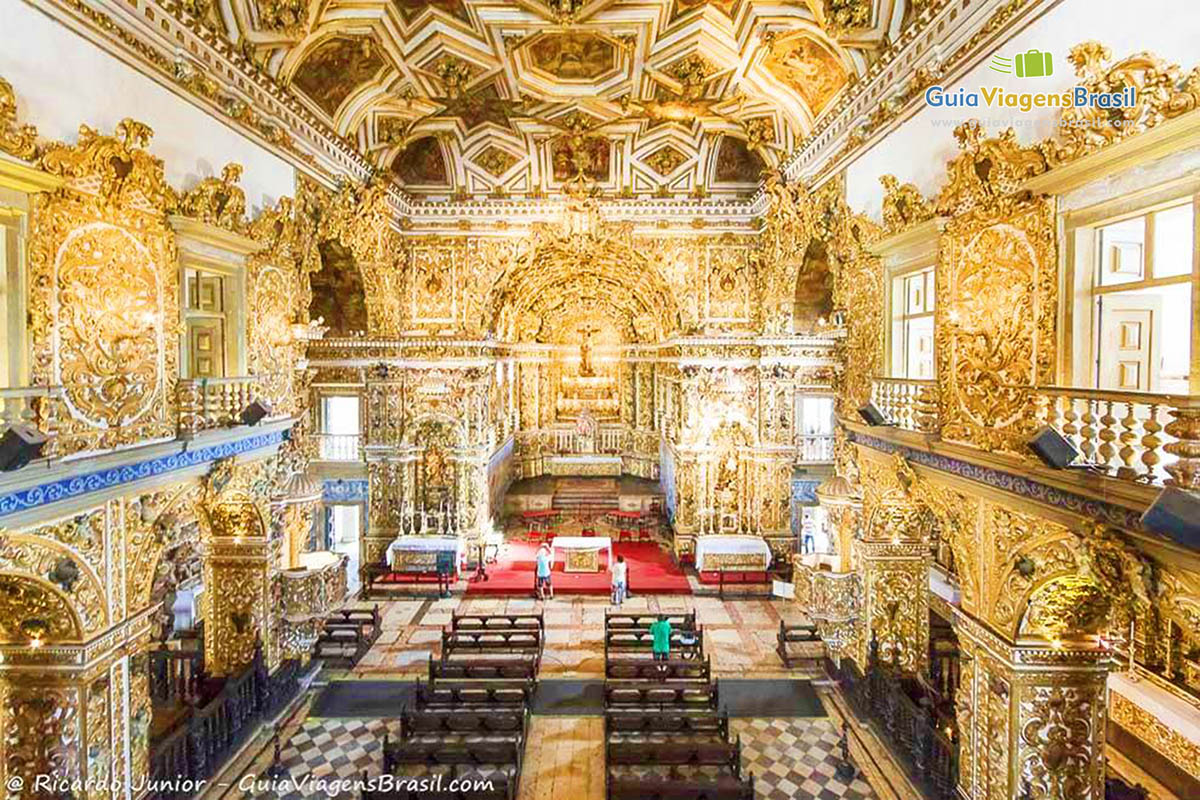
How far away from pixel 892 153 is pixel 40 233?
39.0 feet

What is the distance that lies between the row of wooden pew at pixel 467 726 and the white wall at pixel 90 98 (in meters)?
9.02

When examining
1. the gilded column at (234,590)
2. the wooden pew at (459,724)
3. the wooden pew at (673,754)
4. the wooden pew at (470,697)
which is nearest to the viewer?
the wooden pew at (673,754)

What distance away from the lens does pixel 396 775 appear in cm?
948

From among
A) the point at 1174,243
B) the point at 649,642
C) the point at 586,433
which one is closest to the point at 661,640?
the point at 649,642

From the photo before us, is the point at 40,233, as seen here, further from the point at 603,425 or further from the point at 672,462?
the point at 603,425

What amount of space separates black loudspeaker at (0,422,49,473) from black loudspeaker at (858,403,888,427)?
10455 mm

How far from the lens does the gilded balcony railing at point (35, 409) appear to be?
6168 millimetres

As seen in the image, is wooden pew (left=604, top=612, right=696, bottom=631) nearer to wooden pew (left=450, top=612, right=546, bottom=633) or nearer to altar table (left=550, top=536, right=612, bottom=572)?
wooden pew (left=450, top=612, right=546, bottom=633)

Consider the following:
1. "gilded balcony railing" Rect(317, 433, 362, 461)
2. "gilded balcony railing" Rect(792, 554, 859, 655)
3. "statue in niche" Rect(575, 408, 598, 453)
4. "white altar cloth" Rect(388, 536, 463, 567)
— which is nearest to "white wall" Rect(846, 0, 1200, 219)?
"gilded balcony railing" Rect(792, 554, 859, 655)

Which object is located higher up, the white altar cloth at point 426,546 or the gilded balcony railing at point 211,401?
the gilded balcony railing at point 211,401

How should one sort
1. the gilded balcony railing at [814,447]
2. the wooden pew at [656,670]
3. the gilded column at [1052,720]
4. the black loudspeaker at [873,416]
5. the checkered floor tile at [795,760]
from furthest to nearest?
the gilded balcony railing at [814,447] → the wooden pew at [656,670] → the black loudspeaker at [873,416] → the checkered floor tile at [795,760] → the gilded column at [1052,720]

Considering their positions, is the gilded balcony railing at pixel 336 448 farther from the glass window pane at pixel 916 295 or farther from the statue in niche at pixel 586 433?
the glass window pane at pixel 916 295

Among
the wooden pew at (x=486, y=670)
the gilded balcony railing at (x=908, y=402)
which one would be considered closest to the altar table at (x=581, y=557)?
the wooden pew at (x=486, y=670)

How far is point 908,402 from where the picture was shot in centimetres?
907
